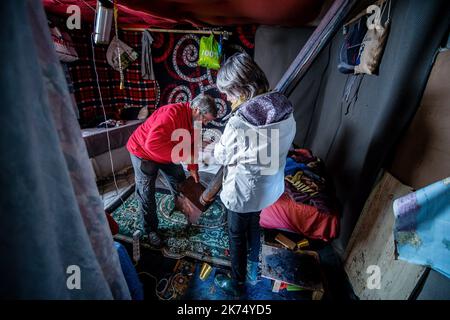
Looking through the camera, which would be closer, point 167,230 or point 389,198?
point 389,198

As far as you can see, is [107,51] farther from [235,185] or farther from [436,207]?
[436,207]

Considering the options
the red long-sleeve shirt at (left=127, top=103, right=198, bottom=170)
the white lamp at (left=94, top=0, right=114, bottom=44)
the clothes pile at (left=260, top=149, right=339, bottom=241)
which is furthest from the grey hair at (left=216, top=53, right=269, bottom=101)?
the white lamp at (left=94, top=0, right=114, bottom=44)

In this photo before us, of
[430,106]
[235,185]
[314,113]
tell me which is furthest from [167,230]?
[314,113]

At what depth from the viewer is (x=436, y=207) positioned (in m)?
0.76

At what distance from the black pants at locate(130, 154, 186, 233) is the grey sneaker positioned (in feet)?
0.19

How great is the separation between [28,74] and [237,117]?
0.78m

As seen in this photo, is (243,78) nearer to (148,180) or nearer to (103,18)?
(148,180)

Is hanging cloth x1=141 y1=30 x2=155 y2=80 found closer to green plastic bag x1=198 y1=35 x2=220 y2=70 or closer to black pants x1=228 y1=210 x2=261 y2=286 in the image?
green plastic bag x1=198 y1=35 x2=220 y2=70

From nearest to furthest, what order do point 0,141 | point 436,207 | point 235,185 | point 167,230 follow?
point 0,141, point 436,207, point 235,185, point 167,230

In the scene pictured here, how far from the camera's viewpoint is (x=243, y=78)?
103 cm

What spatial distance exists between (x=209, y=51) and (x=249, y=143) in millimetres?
2772

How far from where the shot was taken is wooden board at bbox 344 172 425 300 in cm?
110

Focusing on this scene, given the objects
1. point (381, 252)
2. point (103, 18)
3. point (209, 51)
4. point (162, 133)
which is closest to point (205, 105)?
point (162, 133)

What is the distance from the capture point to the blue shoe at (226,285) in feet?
4.66
